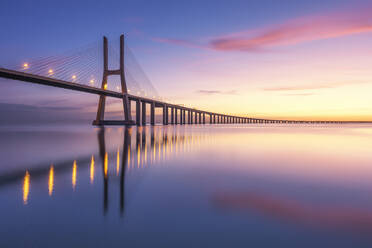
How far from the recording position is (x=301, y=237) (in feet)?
9.84

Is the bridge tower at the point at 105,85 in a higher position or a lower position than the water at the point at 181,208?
higher

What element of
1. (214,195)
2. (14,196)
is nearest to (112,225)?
(214,195)

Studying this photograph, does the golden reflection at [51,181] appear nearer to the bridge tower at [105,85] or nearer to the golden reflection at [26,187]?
the golden reflection at [26,187]

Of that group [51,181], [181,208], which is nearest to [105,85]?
[51,181]

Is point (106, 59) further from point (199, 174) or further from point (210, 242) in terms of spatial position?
point (210, 242)

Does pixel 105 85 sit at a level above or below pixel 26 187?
above

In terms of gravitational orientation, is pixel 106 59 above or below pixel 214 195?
above

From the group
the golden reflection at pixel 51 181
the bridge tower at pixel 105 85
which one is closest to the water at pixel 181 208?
the golden reflection at pixel 51 181

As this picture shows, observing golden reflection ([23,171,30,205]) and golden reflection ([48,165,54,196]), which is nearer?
golden reflection ([23,171,30,205])

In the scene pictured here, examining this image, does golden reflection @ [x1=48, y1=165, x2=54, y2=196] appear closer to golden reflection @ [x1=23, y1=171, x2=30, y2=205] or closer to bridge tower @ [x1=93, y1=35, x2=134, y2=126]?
golden reflection @ [x1=23, y1=171, x2=30, y2=205]

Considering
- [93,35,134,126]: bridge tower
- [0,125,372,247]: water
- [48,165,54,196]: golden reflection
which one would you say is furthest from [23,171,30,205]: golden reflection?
[93,35,134,126]: bridge tower

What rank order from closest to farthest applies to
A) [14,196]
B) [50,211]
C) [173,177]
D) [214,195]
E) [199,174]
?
1. [50,211]
2. [14,196]
3. [214,195]
4. [173,177]
5. [199,174]

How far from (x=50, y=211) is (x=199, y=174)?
13.5 ft

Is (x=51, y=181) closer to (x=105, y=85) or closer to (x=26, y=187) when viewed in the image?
(x=26, y=187)
